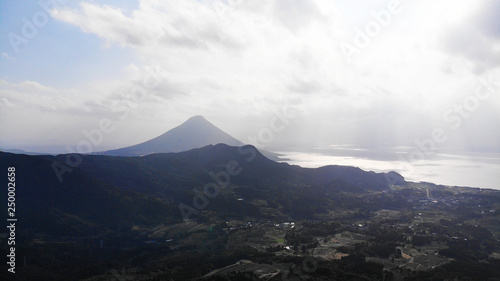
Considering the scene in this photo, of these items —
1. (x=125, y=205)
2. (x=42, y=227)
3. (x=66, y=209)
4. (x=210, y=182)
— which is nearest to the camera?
(x=42, y=227)

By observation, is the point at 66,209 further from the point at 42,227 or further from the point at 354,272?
the point at 354,272

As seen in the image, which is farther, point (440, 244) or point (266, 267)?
point (440, 244)

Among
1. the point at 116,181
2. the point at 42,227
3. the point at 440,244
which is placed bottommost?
the point at 440,244

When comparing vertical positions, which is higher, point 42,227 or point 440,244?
point 42,227

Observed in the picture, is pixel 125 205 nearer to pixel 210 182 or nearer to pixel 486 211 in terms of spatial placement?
pixel 210 182

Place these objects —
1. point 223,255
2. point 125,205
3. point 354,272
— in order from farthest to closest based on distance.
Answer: point 125,205, point 223,255, point 354,272

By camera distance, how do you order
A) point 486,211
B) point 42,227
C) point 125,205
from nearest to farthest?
point 42,227 < point 125,205 < point 486,211

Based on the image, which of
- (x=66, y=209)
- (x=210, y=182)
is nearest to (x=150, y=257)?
(x=66, y=209)

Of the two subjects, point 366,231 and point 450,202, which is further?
point 450,202

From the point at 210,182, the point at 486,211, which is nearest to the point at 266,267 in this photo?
the point at 210,182
